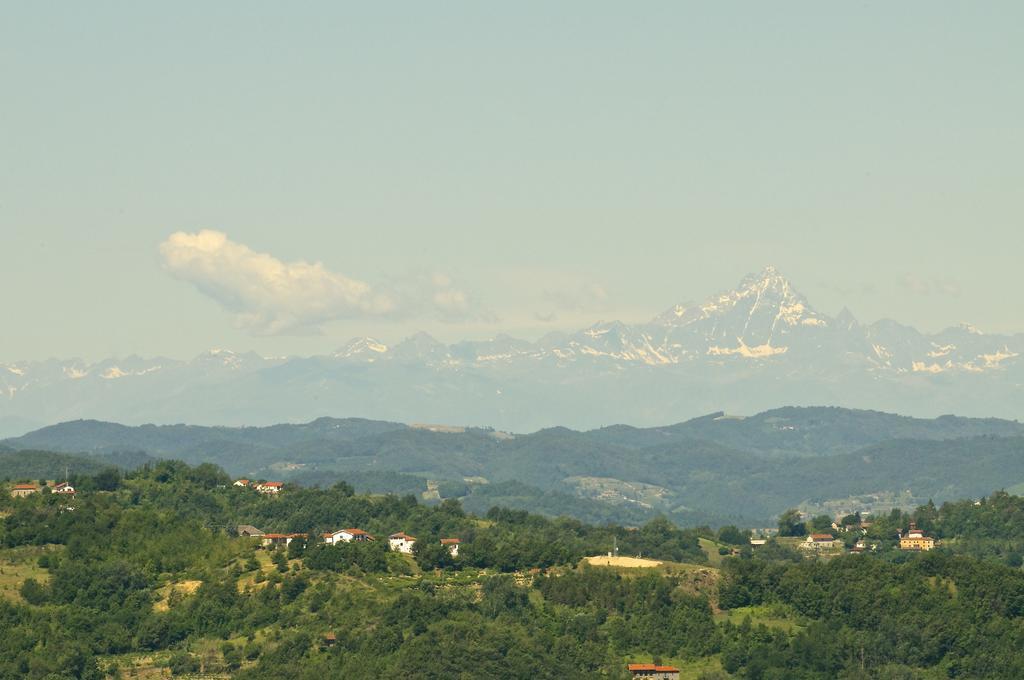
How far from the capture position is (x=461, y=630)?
651 feet

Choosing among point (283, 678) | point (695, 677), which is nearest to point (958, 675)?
point (695, 677)

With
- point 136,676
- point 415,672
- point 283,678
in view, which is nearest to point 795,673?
point 415,672

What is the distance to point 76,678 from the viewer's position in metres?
194

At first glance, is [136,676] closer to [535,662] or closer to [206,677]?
[206,677]

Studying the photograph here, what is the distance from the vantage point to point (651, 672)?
646 ft

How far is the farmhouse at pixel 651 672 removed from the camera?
196137mm

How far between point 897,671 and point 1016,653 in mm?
13935

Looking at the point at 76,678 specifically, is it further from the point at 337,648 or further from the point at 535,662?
the point at 535,662

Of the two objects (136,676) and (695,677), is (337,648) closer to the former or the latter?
(136,676)

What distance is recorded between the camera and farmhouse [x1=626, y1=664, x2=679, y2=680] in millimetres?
196137

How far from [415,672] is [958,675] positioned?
185 feet

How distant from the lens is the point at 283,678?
625 ft

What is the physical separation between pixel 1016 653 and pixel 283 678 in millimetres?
75311

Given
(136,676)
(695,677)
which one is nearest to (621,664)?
(695,677)
